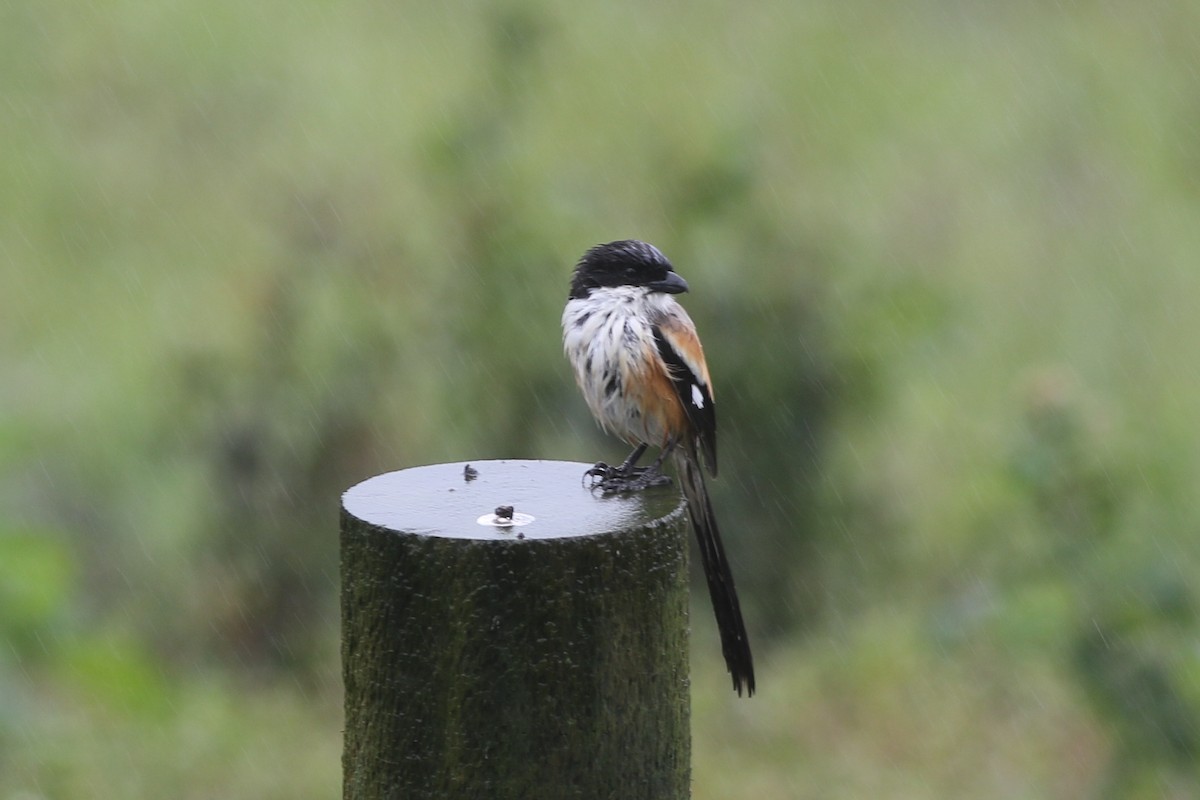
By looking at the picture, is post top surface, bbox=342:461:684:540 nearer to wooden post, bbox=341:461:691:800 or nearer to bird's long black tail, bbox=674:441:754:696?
wooden post, bbox=341:461:691:800

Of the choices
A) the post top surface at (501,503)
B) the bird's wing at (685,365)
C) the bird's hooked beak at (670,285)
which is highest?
the bird's hooked beak at (670,285)

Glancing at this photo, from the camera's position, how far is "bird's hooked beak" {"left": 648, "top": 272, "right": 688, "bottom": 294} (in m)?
4.34

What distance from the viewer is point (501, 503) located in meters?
2.52

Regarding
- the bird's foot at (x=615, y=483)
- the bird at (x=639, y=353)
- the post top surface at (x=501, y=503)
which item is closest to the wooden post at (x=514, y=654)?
the post top surface at (x=501, y=503)

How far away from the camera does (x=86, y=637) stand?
6324 mm

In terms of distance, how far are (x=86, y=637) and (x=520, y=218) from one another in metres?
2.58

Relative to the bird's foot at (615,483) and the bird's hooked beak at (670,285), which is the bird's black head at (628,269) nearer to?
the bird's hooked beak at (670,285)

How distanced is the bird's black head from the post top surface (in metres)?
1.57

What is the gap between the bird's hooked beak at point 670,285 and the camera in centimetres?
434

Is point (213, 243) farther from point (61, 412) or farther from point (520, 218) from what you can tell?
point (520, 218)

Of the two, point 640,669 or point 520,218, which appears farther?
point 520,218

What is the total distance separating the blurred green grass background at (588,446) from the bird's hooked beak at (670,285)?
203cm

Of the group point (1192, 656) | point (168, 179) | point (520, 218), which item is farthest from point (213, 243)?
point (1192, 656)

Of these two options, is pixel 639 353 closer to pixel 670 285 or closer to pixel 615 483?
pixel 670 285
